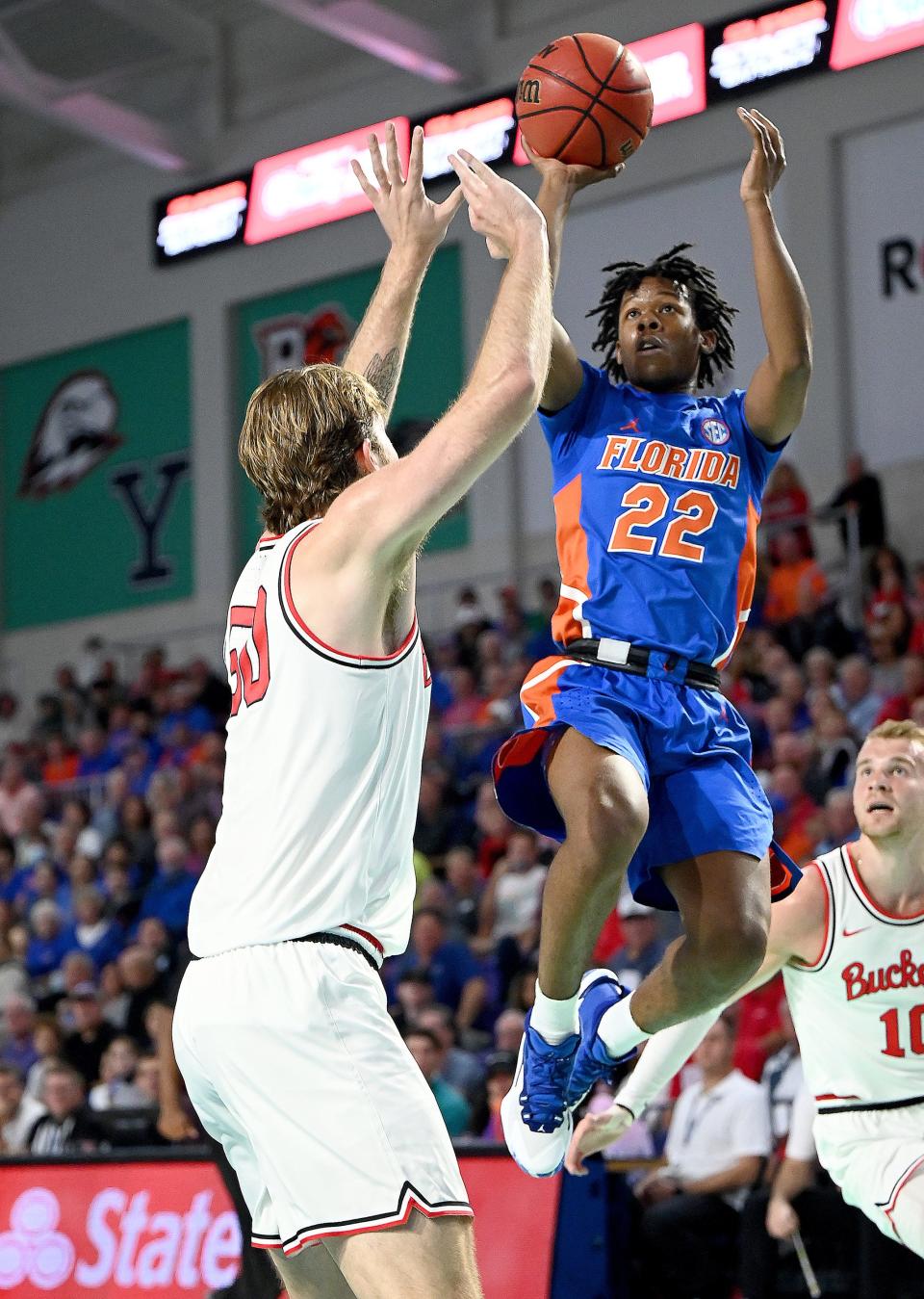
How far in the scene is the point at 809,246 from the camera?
53.4 ft

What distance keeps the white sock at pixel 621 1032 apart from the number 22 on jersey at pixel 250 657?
6.30 ft

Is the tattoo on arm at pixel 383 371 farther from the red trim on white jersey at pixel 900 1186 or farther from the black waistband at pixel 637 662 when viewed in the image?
the red trim on white jersey at pixel 900 1186

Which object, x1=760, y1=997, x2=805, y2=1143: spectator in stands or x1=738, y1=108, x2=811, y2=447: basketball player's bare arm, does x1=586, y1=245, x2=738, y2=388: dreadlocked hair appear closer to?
x1=738, y1=108, x2=811, y2=447: basketball player's bare arm

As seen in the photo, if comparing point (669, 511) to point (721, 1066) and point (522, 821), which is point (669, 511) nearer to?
point (522, 821)

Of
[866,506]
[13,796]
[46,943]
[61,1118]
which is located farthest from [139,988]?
[866,506]

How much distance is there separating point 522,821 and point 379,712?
1.80 metres

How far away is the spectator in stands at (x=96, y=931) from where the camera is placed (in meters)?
14.7

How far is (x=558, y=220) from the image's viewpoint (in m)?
4.88

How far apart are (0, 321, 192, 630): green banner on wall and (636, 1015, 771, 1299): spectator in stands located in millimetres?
13084

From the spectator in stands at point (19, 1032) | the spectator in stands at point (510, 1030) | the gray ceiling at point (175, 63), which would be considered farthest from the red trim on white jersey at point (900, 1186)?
the gray ceiling at point (175, 63)

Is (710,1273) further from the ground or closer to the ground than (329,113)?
closer to the ground

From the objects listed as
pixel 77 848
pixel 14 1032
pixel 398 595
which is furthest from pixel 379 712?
pixel 77 848

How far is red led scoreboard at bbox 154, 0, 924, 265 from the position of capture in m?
13.1

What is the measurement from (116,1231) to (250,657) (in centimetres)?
520
